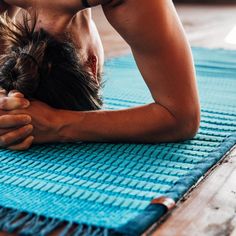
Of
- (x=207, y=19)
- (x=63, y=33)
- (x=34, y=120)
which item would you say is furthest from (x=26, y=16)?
(x=207, y=19)

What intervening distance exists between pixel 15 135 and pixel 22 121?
0.12 ft

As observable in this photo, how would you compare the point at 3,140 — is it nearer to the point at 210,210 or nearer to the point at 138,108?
the point at 138,108

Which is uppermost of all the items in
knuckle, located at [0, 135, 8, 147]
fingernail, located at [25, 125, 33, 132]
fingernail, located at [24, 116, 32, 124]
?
fingernail, located at [24, 116, 32, 124]

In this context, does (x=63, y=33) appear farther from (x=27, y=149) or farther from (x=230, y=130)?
(x=230, y=130)

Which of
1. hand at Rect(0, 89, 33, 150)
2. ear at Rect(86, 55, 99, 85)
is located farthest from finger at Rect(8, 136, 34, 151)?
ear at Rect(86, 55, 99, 85)

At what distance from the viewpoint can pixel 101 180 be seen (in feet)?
3.42

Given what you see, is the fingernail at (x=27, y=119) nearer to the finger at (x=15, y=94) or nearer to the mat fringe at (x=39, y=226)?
the finger at (x=15, y=94)

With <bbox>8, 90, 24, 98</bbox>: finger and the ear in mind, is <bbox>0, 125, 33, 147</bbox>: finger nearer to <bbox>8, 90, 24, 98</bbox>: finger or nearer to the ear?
<bbox>8, 90, 24, 98</bbox>: finger

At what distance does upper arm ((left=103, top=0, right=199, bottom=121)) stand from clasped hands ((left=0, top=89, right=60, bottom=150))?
0.23 m

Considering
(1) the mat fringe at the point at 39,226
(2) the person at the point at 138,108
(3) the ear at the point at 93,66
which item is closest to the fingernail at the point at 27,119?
(2) the person at the point at 138,108

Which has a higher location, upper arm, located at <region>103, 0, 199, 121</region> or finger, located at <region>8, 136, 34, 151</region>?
upper arm, located at <region>103, 0, 199, 121</region>

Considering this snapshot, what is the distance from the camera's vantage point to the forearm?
121 centimetres

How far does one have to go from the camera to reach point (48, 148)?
124 cm

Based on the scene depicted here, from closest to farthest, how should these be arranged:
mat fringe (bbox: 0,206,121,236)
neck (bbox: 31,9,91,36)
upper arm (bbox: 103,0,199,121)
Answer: mat fringe (bbox: 0,206,121,236)
upper arm (bbox: 103,0,199,121)
neck (bbox: 31,9,91,36)
